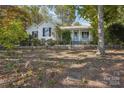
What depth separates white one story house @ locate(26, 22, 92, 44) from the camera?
116 ft

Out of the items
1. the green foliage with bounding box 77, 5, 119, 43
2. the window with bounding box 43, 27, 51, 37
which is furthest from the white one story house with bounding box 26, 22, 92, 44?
the green foliage with bounding box 77, 5, 119, 43

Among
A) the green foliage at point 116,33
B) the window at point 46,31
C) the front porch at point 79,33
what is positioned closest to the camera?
the green foliage at point 116,33

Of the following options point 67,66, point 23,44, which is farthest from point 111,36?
point 67,66

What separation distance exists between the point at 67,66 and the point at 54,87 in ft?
10.1

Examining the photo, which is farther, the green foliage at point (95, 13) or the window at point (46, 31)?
the window at point (46, 31)

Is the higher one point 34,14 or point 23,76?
point 34,14

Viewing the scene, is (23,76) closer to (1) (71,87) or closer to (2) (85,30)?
(1) (71,87)

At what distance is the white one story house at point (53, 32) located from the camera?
35344mm

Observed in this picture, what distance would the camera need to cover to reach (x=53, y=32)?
1455 inches

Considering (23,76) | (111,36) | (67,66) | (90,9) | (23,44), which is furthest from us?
(23,44)

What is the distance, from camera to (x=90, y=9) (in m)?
23.0

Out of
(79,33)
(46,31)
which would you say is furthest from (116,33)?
(46,31)

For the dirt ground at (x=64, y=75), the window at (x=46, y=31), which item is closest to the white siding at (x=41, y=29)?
the window at (x=46, y=31)

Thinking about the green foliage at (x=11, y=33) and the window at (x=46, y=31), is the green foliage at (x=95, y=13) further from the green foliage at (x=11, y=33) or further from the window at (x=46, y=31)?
the green foliage at (x=11, y=33)
